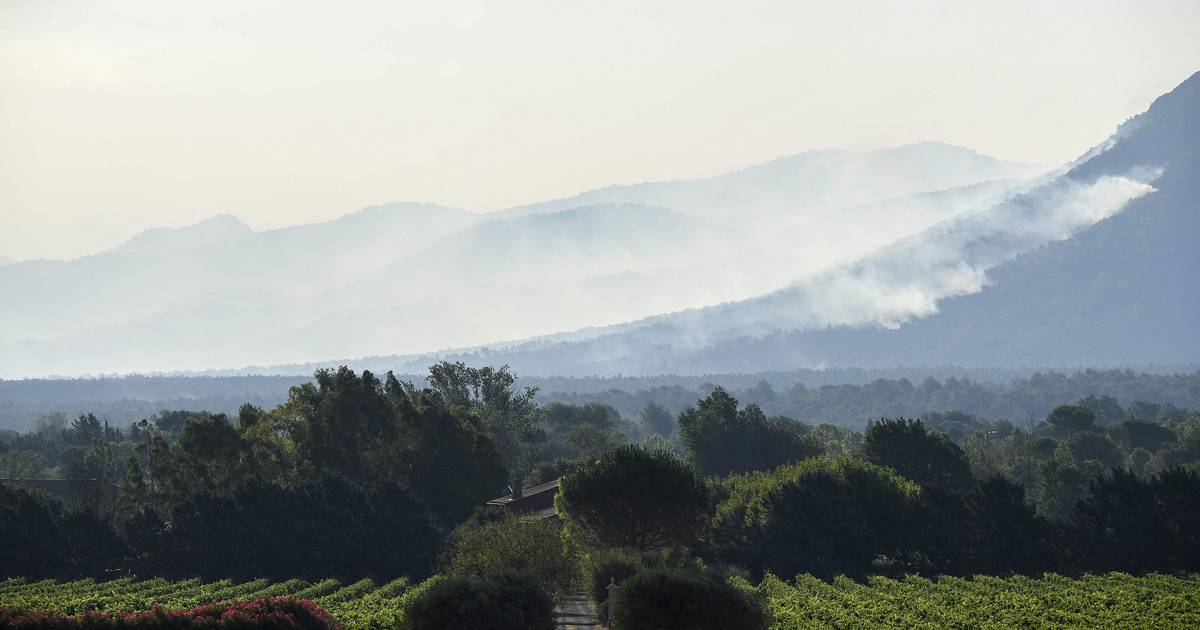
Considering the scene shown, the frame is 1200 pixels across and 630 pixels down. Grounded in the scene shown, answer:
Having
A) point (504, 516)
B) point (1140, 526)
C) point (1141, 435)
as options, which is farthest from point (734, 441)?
point (1140, 526)

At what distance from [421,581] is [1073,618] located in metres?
41.5

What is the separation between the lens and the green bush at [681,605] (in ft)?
180

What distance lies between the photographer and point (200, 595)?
3073 inches

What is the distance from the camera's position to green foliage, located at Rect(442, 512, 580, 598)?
73375 millimetres

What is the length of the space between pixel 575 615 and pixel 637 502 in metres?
12.8

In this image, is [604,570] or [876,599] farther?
[876,599]

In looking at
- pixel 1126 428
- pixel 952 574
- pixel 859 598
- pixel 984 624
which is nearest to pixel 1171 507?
pixel 952 574

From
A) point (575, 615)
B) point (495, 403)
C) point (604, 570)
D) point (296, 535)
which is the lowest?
point (575, 615)

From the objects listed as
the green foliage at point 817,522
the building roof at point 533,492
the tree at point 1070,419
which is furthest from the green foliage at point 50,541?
the tree at point 1070,419

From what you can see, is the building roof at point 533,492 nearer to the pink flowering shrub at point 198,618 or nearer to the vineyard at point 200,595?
the vineyard at point 200,595

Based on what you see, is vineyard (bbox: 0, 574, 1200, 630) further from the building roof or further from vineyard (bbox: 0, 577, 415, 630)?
the building roof

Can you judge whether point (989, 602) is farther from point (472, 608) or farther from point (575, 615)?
point (472, 608)

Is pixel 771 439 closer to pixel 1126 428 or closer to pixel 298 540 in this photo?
pixel 1126 428

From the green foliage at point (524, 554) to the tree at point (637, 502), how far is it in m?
Result: 5.55
